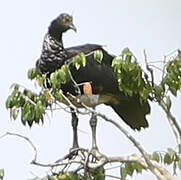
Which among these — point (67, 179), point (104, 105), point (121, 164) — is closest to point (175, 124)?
point (121, 164)

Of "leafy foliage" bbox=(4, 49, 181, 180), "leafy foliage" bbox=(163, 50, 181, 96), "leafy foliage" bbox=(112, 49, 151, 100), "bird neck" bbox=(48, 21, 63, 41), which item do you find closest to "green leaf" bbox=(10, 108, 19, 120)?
"leafy foliage" bbox=(4, 49, 181, 180)

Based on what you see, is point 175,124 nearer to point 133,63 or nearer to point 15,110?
point 133,63

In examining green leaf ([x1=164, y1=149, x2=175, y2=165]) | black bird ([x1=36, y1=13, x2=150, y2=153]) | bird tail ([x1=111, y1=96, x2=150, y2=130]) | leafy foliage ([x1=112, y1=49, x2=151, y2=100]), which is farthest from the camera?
bird tail ([x1=111, y1=96, x2=150, y2=130])

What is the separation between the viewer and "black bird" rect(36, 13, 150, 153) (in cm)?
229

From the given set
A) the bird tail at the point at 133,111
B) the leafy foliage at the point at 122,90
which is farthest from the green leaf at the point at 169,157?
the bird tail at the point at 133,111

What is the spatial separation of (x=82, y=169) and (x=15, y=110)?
280 millimetres

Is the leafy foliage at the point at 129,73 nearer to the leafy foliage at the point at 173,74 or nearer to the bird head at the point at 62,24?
the leafy foliage at the point at 173,74

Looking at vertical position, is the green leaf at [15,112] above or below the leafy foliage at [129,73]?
below

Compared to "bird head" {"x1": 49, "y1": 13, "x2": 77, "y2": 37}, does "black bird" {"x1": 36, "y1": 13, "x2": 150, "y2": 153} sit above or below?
below

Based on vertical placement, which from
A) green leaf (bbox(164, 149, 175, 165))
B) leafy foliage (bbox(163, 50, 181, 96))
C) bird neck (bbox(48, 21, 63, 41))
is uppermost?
bird neck (bbox(48, 21, 63, 41))

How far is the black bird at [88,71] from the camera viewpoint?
2287 mm

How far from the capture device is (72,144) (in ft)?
8.01

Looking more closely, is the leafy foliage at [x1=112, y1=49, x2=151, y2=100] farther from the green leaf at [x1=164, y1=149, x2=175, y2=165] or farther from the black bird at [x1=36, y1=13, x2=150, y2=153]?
the black bird at [x1=36, y1=13, x2=150, y2=153]

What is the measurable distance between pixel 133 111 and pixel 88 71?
0.27 m
